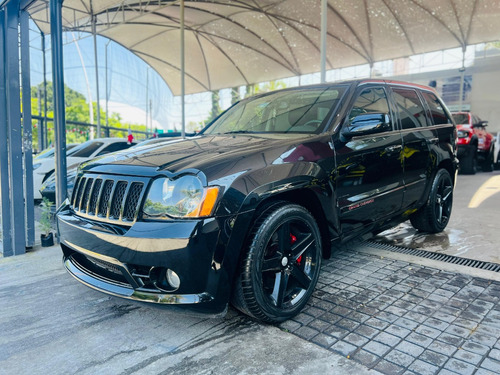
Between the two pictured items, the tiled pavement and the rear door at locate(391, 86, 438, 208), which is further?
the rear door at locate(391, 86, 438, 208)

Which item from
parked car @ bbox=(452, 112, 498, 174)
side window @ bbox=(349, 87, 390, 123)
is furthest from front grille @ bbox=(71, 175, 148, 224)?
parked car @ bbox=(452, 112, 498, 174)

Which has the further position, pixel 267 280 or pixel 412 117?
pixel 412 117

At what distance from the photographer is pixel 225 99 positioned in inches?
1309

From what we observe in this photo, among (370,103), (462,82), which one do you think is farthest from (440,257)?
(462,82)

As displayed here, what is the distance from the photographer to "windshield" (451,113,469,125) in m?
11.4

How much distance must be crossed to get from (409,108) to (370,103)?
875 mm

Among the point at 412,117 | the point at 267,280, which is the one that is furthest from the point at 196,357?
the point at 412,117

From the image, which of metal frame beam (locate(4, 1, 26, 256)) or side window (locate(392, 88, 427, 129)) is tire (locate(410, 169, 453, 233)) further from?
metal frame beam (locate(4, 1, 26, 256))

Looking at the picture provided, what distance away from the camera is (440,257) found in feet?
13.0

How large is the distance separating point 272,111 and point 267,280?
1.72 meters

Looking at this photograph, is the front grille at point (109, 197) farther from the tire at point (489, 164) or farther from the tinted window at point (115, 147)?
the tire at point (489, 164)

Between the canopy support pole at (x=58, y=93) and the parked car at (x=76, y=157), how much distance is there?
12.6 feet

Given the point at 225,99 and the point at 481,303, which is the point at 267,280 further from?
the point at 225,99

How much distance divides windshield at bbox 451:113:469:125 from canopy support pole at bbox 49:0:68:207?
1085 cm
